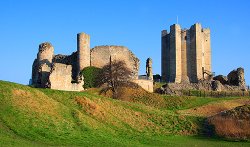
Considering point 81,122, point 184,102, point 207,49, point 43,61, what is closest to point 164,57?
point 207,49

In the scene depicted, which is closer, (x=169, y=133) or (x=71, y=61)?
(x=169, y=133)

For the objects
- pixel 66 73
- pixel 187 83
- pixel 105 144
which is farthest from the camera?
pixel 187 83

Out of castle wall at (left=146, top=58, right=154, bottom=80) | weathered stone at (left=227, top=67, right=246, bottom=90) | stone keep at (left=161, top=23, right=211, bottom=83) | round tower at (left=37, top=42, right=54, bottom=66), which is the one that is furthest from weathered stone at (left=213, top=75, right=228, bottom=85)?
round tower at (left=37, top=42, right=54, bottom=66)

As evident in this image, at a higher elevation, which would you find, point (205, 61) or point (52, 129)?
point (205, 61)

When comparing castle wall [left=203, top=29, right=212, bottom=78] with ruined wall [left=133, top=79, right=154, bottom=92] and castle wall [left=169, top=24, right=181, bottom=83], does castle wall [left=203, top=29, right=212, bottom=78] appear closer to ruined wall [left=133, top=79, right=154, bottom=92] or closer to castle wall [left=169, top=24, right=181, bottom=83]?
castle wall [left=169, top=24, right=181, bottom=83]

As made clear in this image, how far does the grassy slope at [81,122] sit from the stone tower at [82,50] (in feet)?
81.3

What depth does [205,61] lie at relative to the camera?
8038 cm

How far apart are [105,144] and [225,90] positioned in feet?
142

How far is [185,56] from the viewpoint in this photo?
7844 cm

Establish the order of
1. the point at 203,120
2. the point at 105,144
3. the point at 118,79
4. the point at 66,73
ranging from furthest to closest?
the point at 118,79, the point at 66,73, the point at 203,120, the point at 105,144

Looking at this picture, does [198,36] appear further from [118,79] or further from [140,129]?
[140,129]

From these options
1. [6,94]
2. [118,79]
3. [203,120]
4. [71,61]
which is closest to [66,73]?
[118,79]

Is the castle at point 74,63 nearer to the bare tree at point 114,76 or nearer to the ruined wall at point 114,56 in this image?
the ruined wall at point 114,56

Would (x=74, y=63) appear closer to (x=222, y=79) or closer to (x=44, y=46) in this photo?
(x=44, y=46)
